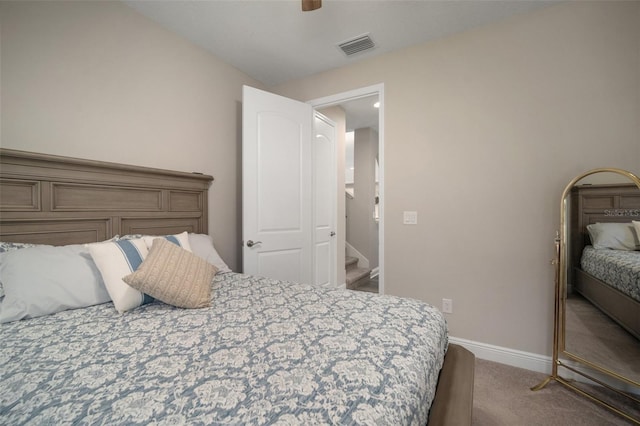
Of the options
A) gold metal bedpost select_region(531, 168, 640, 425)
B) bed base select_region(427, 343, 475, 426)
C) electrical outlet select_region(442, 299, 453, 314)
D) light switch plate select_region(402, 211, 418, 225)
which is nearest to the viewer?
bed base select_region(427, 343, 475, 426)

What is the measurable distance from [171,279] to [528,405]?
220 cm

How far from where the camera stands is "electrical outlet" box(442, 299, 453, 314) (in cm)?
226

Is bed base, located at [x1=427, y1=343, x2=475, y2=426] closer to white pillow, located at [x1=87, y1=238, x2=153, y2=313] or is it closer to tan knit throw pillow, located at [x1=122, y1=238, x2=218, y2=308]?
tan knit throw pillow, located at [x1=122, y1=238, x2=218, y2=308]

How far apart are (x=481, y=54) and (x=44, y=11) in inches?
118

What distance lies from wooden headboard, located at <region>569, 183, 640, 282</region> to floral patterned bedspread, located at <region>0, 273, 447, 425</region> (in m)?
1.23

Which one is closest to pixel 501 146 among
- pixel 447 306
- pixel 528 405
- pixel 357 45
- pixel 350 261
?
pixel 447 306

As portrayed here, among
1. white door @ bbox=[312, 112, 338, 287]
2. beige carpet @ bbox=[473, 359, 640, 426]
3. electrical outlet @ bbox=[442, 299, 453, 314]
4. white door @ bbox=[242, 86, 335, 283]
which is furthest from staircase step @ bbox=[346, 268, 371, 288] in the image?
beige carpet @ bbox=[473, 359, 640, 426]

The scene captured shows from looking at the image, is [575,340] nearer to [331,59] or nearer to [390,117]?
[390,117]

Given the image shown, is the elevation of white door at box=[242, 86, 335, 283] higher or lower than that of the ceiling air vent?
lower

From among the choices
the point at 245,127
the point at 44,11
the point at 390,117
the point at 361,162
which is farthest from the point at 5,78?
the point at 361,162

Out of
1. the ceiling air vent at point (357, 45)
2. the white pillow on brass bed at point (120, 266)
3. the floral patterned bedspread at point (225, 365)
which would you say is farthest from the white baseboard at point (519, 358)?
the ceiling air vent at point (357, 45)

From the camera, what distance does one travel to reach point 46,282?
1.20m

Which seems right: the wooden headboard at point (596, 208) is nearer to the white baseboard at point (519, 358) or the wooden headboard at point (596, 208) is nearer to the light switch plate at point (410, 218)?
the white baseboard at point (519, 358)

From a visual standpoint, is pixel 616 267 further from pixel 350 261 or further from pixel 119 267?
pixel 350 261
